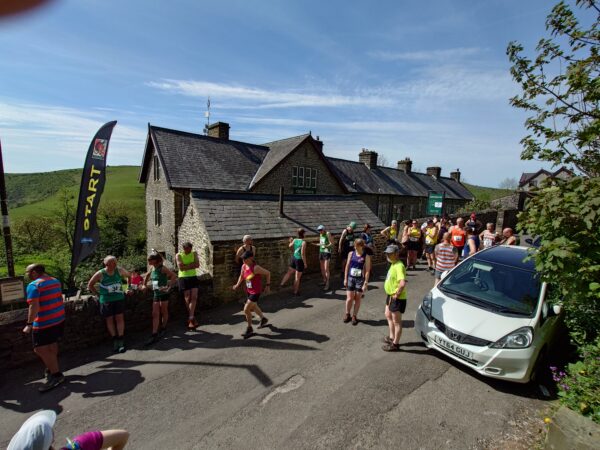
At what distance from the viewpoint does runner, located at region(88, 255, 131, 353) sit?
217 inches

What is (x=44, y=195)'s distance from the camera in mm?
73688

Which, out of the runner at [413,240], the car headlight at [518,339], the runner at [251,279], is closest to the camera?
the car headlight at [518,339]

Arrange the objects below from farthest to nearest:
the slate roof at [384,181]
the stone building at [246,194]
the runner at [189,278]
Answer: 1. the slate roof at [384,181]
2. the stone building at [246,194]
3. the runner at [189,278]

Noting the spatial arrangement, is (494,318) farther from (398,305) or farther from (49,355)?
(49,355)

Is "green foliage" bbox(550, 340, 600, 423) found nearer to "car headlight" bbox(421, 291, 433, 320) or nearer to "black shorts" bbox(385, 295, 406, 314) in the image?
"car headlight" bbox(421, 291, 433, 320)

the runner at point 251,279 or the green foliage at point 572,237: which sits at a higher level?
the green foliage at point 572,237

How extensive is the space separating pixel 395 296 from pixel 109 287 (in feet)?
16.9

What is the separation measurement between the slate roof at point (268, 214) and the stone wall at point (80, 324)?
6.37 ft

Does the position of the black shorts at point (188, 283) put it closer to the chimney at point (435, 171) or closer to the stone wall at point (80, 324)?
the stone wall at point (80, 324)

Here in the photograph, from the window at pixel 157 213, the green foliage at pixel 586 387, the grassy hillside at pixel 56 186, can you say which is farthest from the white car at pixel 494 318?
the grassy hillside at pixel 56 186

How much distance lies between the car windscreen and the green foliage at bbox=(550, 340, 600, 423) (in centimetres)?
96

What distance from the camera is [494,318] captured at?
434cm

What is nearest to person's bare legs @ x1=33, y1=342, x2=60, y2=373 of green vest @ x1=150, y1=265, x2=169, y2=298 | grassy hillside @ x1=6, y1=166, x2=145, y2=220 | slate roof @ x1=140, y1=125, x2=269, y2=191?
green vest @ x1=150, y1=265, x2=169, y2=298

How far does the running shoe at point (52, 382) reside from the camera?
176 inches
